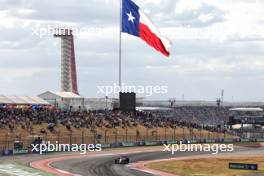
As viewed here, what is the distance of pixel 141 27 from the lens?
44.0 m

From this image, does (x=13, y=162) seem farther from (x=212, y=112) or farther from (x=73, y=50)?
(x=212, y=112)

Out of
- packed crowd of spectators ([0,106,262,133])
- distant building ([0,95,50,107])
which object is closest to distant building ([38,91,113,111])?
distant building ([0,95,50,107])

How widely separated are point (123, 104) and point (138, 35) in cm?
5712

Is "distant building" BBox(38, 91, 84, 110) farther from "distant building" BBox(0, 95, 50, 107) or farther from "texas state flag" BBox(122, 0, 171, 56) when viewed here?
"texas state flag" BBox(122, 0, 171, 56)

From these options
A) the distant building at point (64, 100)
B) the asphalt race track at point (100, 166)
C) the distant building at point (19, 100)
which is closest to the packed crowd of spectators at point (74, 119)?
the distant building at point (19, 100)

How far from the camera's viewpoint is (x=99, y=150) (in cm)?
7094

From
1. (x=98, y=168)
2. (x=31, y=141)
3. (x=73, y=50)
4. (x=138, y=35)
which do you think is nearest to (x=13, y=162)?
(x=98, y=168)

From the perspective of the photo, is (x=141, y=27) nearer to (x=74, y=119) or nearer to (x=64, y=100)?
(x=74, y=119)

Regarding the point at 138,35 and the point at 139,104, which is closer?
the point at 138,35

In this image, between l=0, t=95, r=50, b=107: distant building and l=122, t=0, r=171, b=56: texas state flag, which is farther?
l=0, t=95, r=50, b=107: distant building

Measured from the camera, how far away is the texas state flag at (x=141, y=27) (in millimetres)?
42031

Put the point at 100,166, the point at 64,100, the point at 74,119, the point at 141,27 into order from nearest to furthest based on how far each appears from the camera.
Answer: the point at 141,27 < the point at 100,166 < the point at 74,119 < the point at 64,100

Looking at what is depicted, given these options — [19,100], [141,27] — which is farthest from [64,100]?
[141,27]

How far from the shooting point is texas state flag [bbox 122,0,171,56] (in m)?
42.0
